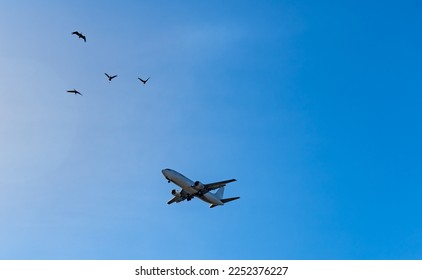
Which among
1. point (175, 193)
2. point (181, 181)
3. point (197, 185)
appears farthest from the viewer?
point (175, 193)

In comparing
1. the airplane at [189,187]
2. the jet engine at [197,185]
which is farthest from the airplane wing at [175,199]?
the jet engine at [197,185]

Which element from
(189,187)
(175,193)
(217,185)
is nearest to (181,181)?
(189,187)

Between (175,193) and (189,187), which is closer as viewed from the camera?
(189,187)

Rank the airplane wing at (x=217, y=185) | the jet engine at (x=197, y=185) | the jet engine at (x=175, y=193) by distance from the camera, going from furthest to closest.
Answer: the jet engine at (x=175, y=193) < the jet engine at (x=197, y=185) < the airplane wing at (x=217, y=185)

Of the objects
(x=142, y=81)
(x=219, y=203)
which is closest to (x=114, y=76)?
(x=142, y=81)

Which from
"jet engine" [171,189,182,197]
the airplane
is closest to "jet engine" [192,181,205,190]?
the airplane

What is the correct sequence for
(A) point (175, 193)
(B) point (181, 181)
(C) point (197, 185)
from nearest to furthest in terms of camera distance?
(B) point (181, 181) → (C) point (197, 185) → (A) point (175, 193)

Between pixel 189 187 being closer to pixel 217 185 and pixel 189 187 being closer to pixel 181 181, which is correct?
pixel 181 181

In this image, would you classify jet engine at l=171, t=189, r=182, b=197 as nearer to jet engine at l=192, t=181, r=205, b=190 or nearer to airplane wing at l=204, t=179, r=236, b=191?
jet engine at l=192, t=181, r=205, b=190

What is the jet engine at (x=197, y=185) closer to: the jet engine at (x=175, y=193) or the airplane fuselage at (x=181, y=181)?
the airplane fuselage at (x=181, y=181)

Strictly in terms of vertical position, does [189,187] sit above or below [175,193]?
below
